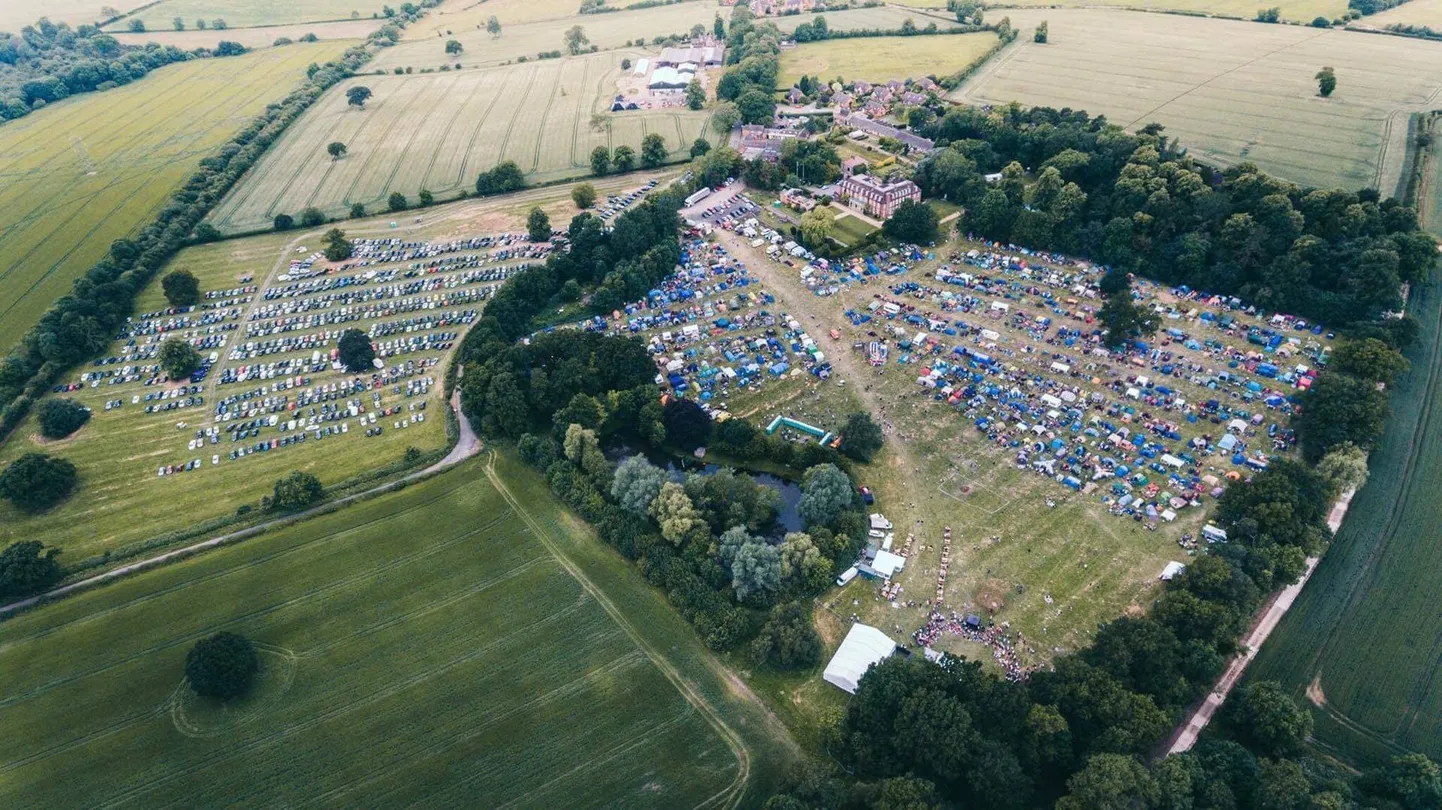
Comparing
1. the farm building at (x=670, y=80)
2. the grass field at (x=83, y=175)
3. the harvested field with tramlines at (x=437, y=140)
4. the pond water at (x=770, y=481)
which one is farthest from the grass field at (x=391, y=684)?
the farm building at (x=670, y=80)

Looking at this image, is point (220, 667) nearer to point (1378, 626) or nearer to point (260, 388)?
point (260, 388)

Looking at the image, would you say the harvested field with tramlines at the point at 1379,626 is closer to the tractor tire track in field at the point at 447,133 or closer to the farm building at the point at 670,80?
the tractor tire track in field at the point at 447,133

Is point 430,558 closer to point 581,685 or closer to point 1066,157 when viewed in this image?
point 581,685

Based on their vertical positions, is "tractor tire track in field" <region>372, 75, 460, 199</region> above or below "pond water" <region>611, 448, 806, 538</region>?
above

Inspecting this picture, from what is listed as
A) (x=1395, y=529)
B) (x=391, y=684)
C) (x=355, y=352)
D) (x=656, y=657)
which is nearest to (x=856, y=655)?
(x=656, y=657)

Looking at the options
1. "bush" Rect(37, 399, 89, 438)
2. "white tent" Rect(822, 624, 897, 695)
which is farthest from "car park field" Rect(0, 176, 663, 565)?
"white tent" Rect(822, 624, 897, 695)

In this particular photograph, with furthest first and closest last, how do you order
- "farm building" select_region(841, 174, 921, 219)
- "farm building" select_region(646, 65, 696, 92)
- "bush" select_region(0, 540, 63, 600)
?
1. "farm building" select_region(646, 65, 696, 92)
2. "farm building" select_region(841, 174, 921, 219)
3. "bush" select_region(0, 540, 63, 600)

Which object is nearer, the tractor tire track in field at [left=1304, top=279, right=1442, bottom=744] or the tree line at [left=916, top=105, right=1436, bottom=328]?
the tractor tire track in field at [left=1304, top=279, right=1442, bottom=744]

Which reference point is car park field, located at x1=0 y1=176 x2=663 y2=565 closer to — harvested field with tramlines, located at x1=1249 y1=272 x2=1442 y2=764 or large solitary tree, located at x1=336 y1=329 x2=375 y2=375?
large solitary tree, located at x1=336 y1=329 x2=375 y2=375
